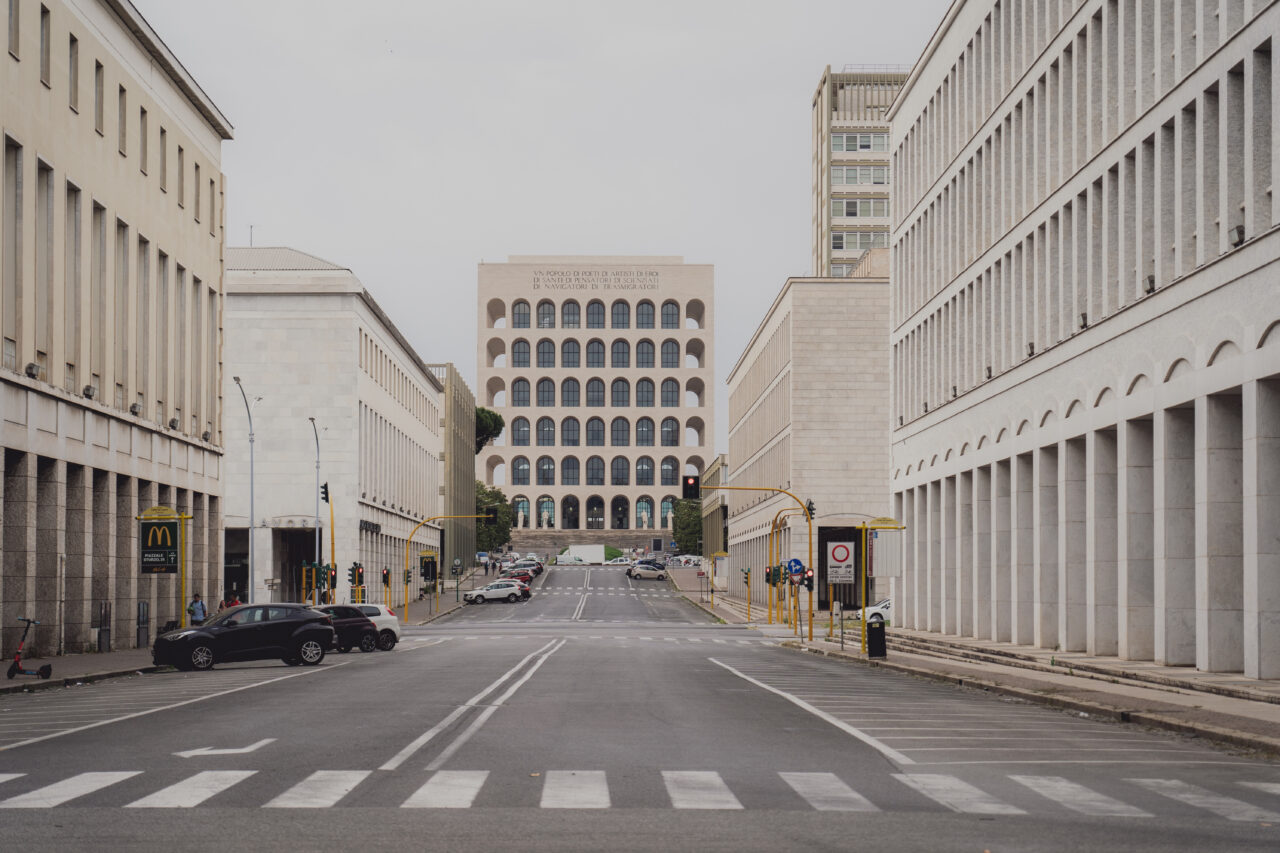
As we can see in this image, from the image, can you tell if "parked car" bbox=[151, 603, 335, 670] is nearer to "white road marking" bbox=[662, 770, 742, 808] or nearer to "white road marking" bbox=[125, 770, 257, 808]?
"white road marking" bbox=[125, 770, 257, 808]

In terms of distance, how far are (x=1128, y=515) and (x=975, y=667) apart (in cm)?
459

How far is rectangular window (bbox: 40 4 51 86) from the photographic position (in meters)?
41.5

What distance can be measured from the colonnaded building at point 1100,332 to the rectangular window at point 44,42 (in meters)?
25.8

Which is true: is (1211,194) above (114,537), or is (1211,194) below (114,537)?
above

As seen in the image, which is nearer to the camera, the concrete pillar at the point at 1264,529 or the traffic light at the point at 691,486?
the concrete pillar at the point at 1264,529

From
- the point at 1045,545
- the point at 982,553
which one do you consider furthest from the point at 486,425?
the point at 1045,545

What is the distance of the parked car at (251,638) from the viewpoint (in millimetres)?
36469

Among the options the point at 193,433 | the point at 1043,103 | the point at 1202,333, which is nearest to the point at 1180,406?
the point at 1202,333

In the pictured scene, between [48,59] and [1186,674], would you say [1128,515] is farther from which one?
[48,59]

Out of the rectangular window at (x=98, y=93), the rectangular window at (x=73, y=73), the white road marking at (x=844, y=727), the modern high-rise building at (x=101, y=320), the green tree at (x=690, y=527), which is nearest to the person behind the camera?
the white road marking at (x=844, y=727)

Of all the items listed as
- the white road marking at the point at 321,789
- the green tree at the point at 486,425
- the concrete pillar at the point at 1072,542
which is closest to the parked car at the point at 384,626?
the concrete pillar at the point at 1072,542

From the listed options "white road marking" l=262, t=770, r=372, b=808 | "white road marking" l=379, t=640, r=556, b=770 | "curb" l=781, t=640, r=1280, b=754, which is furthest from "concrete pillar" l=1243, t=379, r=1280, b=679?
"white road marking" l=262, t=770, r=372, b=808

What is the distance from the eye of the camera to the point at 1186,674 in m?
28.9

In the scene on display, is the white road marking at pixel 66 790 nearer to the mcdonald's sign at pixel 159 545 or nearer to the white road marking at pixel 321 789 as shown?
the white road marking at pixel 321 789
